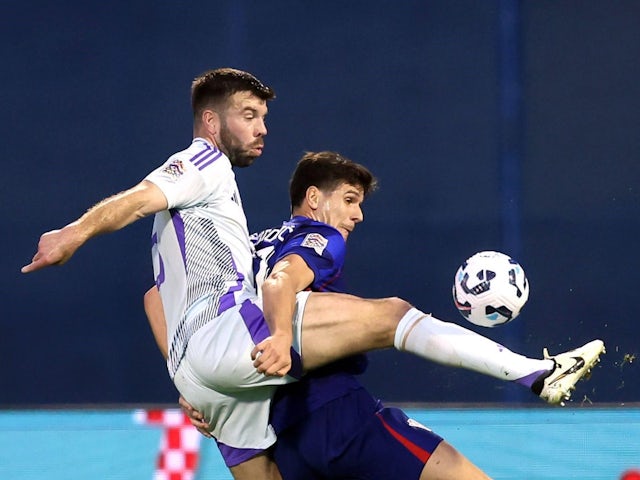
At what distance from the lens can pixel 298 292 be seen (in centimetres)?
319

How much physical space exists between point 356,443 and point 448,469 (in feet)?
0.88

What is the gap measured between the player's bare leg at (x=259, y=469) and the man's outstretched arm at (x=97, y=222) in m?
0.80

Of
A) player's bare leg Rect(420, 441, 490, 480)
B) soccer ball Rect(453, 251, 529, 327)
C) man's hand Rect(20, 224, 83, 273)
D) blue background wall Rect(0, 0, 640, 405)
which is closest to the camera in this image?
man's hand Rect(20, 224, 83, 273)

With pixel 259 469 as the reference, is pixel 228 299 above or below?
above

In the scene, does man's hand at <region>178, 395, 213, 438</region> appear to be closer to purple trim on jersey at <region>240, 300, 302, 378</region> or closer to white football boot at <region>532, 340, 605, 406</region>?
purple trim on jersey at <region>240, 300, 302, 378</region>

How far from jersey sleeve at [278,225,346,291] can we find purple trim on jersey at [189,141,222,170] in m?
0.33

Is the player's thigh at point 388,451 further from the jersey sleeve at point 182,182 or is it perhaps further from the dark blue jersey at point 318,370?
the jersey sleeve at point 182,182

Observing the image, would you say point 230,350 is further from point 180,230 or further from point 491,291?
point 491,291

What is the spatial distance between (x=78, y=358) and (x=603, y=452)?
3.14 metres

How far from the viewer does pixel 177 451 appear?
15.6ft

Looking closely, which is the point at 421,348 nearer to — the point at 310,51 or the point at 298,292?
the point at 298,292

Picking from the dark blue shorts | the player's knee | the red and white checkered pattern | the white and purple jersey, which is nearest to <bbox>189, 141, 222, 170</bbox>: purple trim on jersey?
the white and purple jersey

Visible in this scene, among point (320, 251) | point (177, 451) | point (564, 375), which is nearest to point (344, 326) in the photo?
point (320, 251)

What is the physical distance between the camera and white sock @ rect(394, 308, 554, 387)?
9.76 feet
